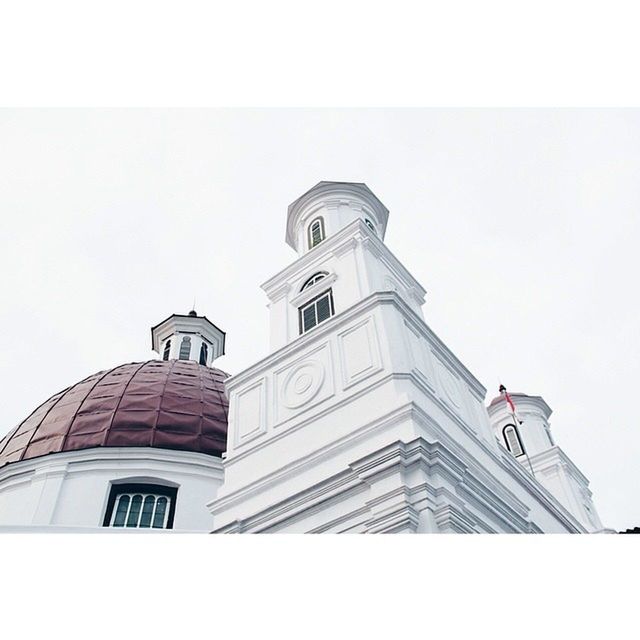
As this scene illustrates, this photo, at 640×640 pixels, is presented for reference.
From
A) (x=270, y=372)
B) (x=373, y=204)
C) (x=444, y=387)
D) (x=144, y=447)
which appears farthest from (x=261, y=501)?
(x=373, y=204)

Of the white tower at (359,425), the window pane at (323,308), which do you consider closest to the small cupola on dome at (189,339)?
the white tower at (359,425)

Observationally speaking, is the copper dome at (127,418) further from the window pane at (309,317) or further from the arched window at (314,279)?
the arched window at (314,279)

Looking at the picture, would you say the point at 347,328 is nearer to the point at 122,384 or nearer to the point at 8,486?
the point at 122,384

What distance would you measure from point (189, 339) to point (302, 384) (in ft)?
61.4

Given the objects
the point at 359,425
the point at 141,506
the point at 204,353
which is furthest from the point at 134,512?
the point at 204,353

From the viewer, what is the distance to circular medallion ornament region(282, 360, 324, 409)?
12.3 m

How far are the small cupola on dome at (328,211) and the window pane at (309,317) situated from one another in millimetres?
2986

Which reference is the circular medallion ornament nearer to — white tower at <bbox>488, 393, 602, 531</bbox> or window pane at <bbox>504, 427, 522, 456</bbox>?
white tower at <bbox>488, 393, 602, 531</bbox>

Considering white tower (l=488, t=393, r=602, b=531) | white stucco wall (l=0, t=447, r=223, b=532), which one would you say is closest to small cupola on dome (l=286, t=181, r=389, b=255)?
white stucco wall (l=0, t=447, r=223, b=532)

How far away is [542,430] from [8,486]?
19.5 meters

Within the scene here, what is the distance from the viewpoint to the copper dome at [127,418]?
1666cm

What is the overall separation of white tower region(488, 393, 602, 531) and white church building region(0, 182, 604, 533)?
5386mm

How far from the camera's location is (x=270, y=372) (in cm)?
1352

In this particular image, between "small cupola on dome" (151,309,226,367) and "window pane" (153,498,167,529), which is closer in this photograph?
"window pane" (153,498,167,529)
